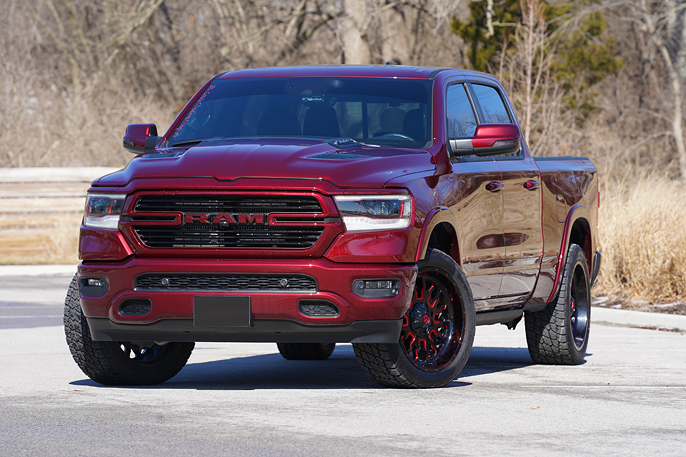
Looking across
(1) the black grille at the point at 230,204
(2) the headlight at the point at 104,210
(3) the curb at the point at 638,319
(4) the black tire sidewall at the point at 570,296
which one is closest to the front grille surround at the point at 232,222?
(1) the black grille at the point at 230,204

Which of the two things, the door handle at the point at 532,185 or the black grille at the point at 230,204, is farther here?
the door handle at the point at 532,185

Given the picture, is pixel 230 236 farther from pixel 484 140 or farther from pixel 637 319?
pixel 637 319

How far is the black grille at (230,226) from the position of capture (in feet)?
22.6

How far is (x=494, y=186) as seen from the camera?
8.38 m

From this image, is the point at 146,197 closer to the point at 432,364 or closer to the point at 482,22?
the point at 432,364

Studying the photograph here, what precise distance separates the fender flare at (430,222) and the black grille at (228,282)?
26.7 inches

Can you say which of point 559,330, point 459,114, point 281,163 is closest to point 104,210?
point 281,163

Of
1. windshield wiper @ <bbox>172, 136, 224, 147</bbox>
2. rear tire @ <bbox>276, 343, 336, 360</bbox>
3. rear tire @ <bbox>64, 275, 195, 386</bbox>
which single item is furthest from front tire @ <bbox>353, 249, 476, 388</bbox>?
rear tire @ <bbox>276, 343, 336, 360</bbox>

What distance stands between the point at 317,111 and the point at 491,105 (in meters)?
1.79

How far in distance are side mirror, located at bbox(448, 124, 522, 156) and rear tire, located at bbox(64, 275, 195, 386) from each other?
2.27m

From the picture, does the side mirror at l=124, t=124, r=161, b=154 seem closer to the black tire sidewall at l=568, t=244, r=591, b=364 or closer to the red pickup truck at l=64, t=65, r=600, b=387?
the red pickup truck at l=64, t=65, r=600, b=387

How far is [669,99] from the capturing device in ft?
118

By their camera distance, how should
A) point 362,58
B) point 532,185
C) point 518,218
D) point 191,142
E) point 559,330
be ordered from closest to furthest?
point 191,142 < point 518,218 < point 532,185 < point 559,330 < point 362,58

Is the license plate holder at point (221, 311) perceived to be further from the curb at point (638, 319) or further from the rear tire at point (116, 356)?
the curb at point (638, 319)
